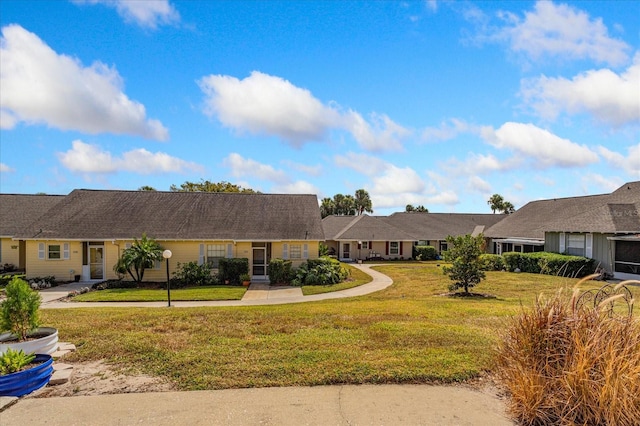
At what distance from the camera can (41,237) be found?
21.6 metres

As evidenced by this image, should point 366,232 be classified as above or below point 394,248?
above

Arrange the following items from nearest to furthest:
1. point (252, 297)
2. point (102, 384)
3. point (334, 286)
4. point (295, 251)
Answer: point (102, 384)
point (252, 297)
point (334, 286)
point (295, 251)

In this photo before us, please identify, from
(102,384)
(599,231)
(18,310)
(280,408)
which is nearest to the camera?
(280,408)

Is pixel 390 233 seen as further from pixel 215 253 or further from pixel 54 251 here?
pixel 54 251

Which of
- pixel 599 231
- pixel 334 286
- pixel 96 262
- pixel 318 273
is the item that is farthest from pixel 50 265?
pixel 599 231

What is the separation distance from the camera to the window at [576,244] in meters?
26.1

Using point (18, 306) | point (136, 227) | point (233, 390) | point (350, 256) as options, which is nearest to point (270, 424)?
point (233, 390)

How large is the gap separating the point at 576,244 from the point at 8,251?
38406mm

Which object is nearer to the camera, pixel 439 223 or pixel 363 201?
pixel 439 223

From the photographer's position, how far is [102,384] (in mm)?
5543

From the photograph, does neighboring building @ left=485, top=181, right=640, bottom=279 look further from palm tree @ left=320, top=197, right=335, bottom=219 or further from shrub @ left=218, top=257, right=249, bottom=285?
palm tree @ left=320, top=197, right=335, bottom=219

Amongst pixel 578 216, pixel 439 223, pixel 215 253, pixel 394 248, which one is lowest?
pixel 394 248

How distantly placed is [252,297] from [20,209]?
71.8 feet

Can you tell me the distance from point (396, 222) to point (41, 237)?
118ft
